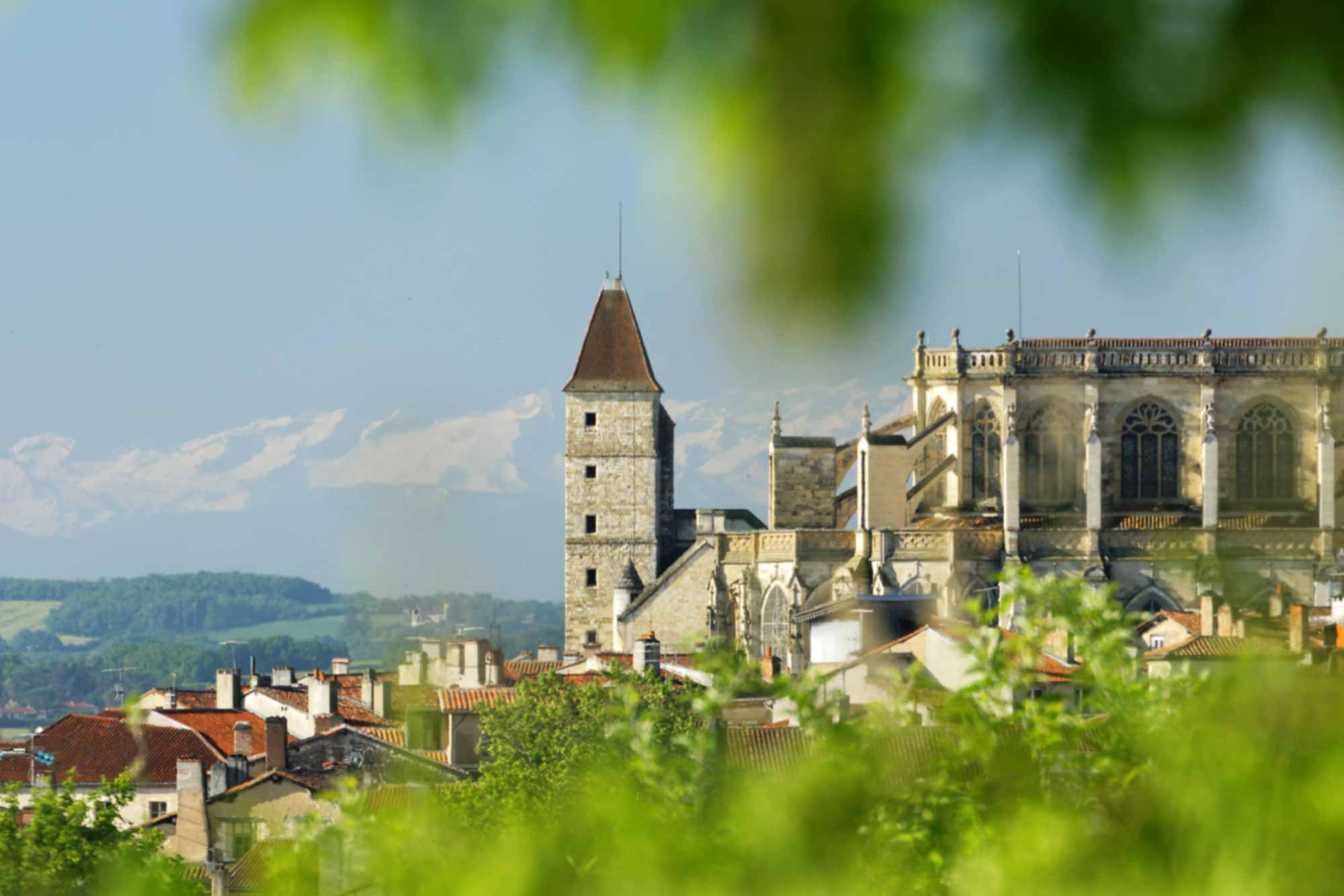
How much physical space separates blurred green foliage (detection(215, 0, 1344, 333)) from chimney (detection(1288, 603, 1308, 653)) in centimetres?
130

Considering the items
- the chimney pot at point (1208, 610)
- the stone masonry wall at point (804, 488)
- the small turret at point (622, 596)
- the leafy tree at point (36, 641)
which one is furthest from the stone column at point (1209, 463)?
the chimney pot at point (1208, 610)

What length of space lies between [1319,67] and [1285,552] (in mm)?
44754

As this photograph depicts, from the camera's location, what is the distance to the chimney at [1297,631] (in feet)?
9.55

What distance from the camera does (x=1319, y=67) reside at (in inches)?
52.8

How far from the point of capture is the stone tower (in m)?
56.2

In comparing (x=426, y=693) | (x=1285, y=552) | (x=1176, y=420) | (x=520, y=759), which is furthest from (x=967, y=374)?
(x=426, y=693)

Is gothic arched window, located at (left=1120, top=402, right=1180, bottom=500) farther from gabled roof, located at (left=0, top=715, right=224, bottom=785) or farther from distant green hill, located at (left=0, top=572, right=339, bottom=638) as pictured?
distant green hill, located at (left=0, top=572, right=339, bottom=638)

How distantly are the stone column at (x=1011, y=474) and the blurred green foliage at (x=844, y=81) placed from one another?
43.9 meters

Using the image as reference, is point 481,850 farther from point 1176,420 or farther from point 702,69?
point 1176,420

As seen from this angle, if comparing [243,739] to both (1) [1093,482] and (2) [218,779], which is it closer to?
(2) [218,779]

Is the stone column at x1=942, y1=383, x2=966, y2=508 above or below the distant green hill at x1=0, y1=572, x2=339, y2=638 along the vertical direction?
above

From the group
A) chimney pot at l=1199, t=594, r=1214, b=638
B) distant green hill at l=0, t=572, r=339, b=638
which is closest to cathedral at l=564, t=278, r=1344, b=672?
distant green hill at l=0, t=572, r=339, b=638

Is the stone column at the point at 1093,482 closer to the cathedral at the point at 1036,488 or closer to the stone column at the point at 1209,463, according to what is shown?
the cathedral at the point at 1036,488

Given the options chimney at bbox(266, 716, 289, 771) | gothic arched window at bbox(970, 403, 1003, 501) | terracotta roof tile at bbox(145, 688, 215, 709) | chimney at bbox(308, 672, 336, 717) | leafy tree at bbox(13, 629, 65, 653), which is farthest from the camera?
terracotta roof tile at bbox(145, 688, 215, 709)
